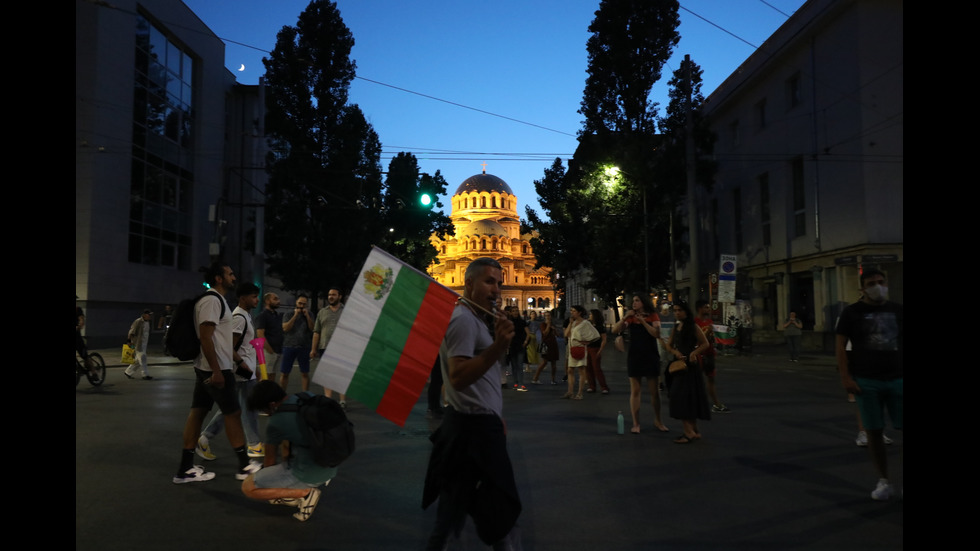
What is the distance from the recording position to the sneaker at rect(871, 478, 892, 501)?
5.38 m

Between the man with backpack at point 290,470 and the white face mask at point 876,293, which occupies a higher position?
the white face mask at point 876,293

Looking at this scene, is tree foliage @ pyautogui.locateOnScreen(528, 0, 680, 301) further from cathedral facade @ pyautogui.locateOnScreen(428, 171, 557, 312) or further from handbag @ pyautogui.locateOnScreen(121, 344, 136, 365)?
cathedral facade @ pyautogui.locateOnScreen(428, 171, 557, 312)

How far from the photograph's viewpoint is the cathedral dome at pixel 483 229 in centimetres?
12077

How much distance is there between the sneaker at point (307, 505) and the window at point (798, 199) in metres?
27.1

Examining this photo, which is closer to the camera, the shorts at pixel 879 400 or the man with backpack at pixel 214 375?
the shorts at pixel 879 400

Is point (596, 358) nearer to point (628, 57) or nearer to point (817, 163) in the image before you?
point (817, 163)

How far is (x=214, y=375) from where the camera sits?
572 cm

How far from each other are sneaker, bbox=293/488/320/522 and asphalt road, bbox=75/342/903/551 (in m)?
0.08

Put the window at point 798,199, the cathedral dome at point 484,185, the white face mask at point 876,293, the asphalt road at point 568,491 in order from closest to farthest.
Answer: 1. the asphalt road at point 568,491
2. the white face mask at point 876,293
3. the window at point 798,199
4. the cathedral dome at point 484,185

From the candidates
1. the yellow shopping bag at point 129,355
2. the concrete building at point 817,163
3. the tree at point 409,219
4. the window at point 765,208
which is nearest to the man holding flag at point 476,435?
the yellow shopping bag at point 129,355

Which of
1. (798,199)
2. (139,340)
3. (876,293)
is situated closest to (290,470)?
(876,293)

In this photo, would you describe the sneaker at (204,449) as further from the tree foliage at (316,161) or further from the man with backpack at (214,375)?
the tree foliage at (316,161)

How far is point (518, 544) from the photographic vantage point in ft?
11.3

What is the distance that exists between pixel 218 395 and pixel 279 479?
4.08 feet
